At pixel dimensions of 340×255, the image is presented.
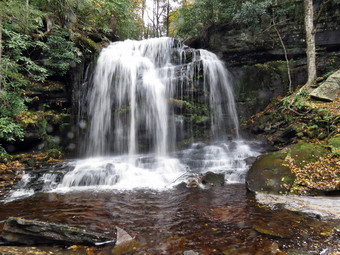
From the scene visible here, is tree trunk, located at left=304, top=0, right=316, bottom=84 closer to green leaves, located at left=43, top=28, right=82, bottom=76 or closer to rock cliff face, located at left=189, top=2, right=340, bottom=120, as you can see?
rock cliff face, located at left=189, top=2, right=340, bottom=120

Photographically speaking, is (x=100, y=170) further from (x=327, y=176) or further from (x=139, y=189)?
(x=327, y=176)

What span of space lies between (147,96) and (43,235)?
9087mm

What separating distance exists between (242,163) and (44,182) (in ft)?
23.4

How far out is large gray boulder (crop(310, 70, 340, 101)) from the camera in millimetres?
9007

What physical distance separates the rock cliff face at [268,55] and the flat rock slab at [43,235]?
11.3 m

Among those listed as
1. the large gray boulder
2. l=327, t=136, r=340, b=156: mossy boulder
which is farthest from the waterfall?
l=327, t=136, r=340, b=156: mossy boulder

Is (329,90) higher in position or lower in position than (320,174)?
higher

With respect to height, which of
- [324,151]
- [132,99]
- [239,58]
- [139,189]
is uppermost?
[239,58]

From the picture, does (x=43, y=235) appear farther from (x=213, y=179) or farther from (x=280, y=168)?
(x=280, y=168)

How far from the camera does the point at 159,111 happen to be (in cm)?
1123

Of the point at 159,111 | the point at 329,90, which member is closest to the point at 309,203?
the point at 329,90

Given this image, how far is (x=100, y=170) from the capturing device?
7.75 m

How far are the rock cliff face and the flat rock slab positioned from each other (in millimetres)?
11315

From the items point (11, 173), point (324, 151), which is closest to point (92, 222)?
point (11, 173)
